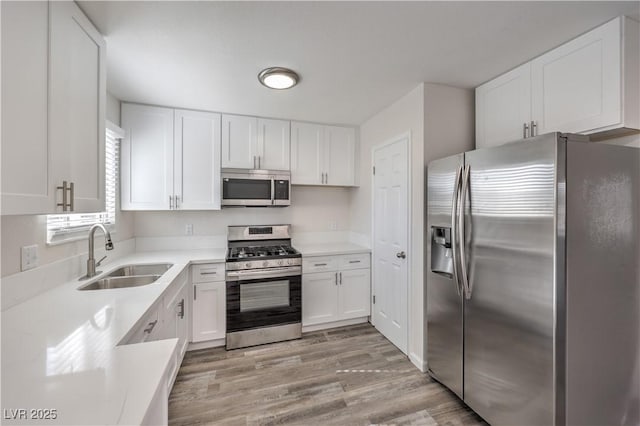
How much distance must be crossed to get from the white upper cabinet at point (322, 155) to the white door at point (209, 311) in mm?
1478

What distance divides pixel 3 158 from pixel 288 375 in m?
2.19

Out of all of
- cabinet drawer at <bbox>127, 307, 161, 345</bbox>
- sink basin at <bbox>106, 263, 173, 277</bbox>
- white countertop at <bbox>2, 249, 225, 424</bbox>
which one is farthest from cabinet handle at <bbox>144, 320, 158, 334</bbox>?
sink basin at <bbox>106, 263, 173, 277</bbox>

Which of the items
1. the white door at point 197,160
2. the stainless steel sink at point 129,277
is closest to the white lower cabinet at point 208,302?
the stainless steel sink at point 129,277

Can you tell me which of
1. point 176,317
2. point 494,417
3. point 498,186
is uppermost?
point 498,186

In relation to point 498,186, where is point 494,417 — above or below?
below

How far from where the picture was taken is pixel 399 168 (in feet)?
8.52

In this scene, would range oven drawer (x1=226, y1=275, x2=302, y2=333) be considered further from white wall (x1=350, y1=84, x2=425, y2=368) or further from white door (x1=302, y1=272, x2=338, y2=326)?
white wall (x1=350, y1=84, x2=425, y2=368)

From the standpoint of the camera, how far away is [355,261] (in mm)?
3129

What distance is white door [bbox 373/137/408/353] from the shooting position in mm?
2521

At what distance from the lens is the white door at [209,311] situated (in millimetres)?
2574

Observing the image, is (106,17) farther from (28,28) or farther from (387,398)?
(387,398)

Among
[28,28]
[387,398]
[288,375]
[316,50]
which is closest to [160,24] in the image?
[28,28]

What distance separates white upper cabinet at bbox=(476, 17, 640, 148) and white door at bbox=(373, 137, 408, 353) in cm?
82

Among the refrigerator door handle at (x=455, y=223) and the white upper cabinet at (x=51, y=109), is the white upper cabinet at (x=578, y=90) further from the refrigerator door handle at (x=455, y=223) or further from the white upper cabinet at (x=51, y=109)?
the white upper cabinet at (x=51, y=109)
